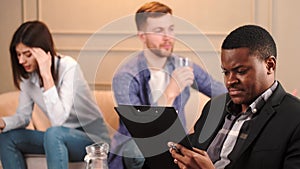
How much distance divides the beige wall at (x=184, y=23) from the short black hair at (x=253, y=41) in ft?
5.64

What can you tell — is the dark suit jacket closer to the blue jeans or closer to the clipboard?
the clipboard

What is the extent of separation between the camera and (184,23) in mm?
3521

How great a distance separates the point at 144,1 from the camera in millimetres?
3521

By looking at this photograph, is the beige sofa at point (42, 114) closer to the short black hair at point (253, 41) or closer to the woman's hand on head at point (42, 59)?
the woman's hand on head at point (42, 59)

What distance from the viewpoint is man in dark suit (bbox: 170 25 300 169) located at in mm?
1420

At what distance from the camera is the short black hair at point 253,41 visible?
1521 mm

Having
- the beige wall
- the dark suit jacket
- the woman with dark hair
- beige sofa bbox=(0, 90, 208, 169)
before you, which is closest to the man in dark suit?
the dark suit jacket

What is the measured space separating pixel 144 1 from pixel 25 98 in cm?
110

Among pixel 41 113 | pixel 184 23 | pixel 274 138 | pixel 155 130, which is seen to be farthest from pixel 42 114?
pixel 274 138

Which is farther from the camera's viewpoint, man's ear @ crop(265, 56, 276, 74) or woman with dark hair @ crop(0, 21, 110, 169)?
woman with dark hair @ crop(0, 21, 110, 169)

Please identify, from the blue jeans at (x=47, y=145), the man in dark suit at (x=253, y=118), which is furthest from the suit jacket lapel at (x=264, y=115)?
the blue jeans at (x=47, y=145)

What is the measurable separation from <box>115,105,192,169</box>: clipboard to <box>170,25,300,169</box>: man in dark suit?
4 centimetres

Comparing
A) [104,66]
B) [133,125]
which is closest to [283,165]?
[133,125]

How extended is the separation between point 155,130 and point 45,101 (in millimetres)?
1305
